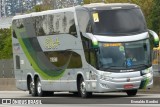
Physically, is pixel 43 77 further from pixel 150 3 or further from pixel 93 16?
pixel 150 3

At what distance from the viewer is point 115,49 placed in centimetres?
3052

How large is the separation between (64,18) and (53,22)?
4.30 ft

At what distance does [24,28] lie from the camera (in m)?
38.2

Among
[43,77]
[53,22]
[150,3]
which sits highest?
[53,22]

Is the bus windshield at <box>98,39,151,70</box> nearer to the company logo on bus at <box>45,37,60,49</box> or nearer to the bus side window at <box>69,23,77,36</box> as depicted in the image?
the bus side window at <box>69,23,77,36</box>

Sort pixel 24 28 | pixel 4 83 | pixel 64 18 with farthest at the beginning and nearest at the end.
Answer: pixel 4 83, pixel 24 28, pixel 64 18

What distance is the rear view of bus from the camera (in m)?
30.5

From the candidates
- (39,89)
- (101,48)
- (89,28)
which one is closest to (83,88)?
(101,48)

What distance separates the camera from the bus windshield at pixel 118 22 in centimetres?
3070

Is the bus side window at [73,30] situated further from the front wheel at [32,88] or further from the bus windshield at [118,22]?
the front wheel at [32,88]

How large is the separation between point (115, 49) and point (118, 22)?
1.22 metres

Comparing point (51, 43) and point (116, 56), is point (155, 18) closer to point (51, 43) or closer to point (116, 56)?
point (51, 43)

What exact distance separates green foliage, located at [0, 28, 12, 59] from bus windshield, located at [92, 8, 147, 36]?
48.6 metres

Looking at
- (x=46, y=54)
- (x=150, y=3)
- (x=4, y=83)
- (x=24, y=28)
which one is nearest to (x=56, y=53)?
(x=46, y=54)
